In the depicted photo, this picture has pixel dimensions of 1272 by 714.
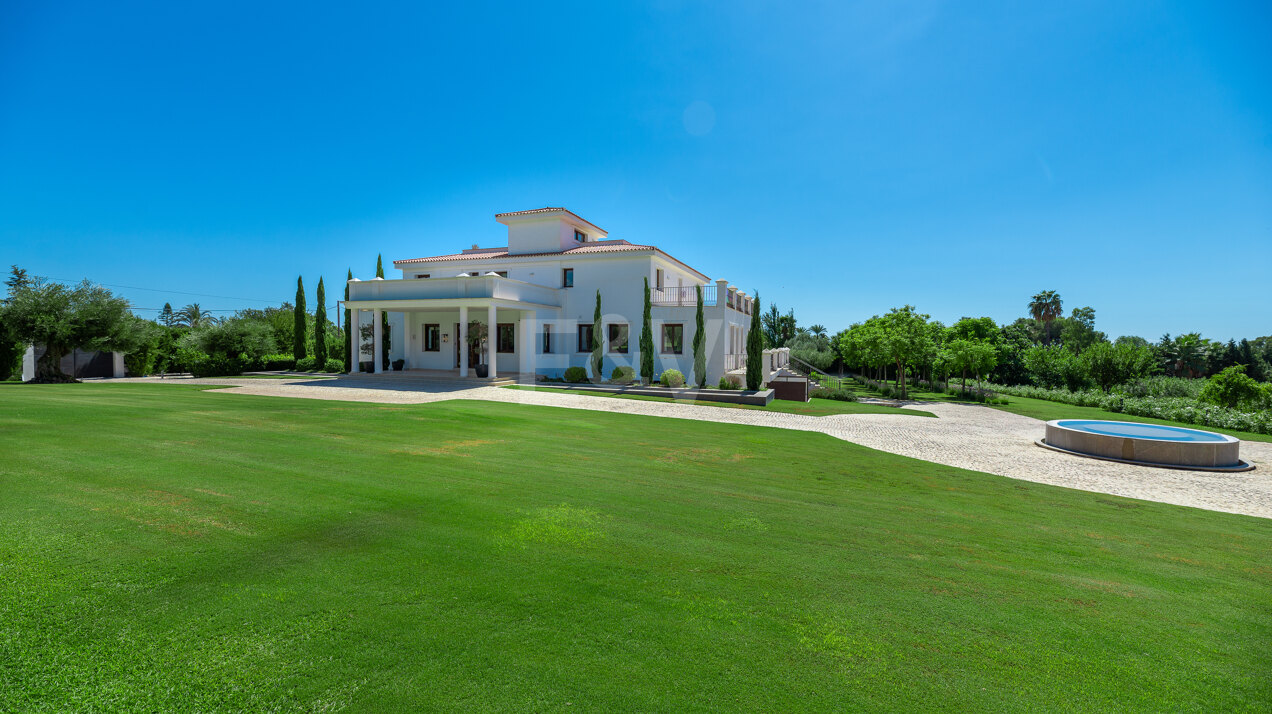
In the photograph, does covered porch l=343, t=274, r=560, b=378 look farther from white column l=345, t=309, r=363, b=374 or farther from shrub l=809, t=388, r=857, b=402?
shrub l=809, t=388, r=857, b=402

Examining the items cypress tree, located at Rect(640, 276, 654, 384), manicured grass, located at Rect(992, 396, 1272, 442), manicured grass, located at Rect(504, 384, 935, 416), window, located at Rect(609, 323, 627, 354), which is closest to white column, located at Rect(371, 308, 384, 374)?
manicured grass, located at Rect(504, 384, 935, 416)

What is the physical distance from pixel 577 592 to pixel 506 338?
24.2 m

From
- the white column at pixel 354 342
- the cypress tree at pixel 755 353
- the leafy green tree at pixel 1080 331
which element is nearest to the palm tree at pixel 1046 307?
the leafy green tree at pixel 1080 331

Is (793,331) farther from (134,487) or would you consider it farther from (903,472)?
(134,487)

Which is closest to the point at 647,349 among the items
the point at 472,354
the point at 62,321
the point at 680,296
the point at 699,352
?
the point at 699,352

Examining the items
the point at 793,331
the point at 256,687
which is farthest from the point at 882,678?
the point at 793,331

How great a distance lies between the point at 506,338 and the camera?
26.9 meters

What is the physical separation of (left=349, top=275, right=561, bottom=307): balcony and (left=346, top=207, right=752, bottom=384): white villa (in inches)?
2.0

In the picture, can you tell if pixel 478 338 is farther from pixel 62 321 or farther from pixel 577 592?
pixel 577 592

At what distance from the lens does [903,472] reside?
964 centimetres

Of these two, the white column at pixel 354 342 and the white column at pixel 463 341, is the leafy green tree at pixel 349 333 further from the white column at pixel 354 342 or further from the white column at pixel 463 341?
the white column at pixel 463 341

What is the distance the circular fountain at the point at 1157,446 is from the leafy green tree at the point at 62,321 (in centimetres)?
3627

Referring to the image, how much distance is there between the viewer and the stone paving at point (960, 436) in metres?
9.41

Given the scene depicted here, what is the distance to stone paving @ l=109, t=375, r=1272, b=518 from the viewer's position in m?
9.41
